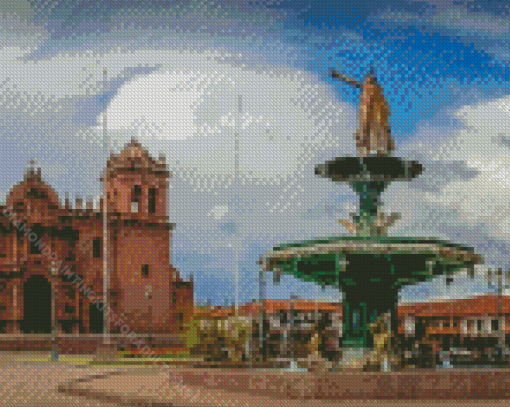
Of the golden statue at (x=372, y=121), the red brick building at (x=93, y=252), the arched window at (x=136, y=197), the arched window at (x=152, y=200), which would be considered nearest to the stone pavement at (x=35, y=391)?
the golden statue at (x=372, y=121)

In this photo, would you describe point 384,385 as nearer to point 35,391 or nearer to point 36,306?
point 35,391

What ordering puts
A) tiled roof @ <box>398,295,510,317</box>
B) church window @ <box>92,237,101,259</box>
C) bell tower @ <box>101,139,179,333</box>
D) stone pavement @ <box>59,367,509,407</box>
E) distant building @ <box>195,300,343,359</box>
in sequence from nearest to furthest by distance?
stone pavement @ <box>59,367,509,407</box>
distant building @ <box>195,300,343,359</box>
bell tower @ <box>101,139,179,333</box>
church window @ <box>92,237,101,259</box>
tiled roof @ <box>398,295,510,317</box>

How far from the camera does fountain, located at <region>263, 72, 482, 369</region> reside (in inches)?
563

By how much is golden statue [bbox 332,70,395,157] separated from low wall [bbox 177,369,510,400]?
174 inches

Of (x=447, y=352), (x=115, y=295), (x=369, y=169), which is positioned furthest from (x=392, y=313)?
(x=115, y=295)

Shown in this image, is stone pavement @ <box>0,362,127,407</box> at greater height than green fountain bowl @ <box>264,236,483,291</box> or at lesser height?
lesser

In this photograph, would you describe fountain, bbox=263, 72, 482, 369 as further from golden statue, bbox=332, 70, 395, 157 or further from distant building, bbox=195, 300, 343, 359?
distant building, bbox=195, 300, 343, 359

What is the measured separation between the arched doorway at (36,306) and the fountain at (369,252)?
2581 cm

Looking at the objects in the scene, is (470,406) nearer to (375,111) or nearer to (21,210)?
(375,111)

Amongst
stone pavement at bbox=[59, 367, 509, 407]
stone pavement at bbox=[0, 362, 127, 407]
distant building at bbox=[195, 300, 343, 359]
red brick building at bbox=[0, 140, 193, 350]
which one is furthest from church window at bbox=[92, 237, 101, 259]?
stone pavement at bbox=[59, 367, 509, 407]

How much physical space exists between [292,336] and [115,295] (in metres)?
26.0

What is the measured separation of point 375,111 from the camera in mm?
15344

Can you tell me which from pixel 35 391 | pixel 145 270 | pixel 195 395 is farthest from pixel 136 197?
pixel 195 395

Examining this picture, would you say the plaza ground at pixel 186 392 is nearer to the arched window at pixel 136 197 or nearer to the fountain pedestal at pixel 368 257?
the fountain pedestal at pixel 368 257
